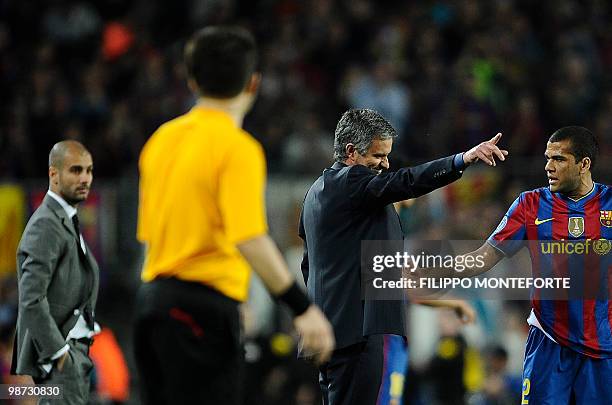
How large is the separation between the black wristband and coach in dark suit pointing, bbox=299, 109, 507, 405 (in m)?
1.76

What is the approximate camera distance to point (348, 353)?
6.63 metres

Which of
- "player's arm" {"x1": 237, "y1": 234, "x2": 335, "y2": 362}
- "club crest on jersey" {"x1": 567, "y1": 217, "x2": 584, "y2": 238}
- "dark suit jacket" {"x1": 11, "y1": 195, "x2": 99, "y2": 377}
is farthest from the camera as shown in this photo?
"club crest on jersey" {"x1": 567, "y1": 217, "x2": 584, "y2": 238}

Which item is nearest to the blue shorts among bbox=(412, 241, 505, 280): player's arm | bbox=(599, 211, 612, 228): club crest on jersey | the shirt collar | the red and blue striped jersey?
the red and blue striped jersey

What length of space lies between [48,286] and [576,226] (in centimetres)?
323

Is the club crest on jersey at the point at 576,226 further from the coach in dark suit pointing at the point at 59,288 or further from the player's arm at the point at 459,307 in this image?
the coach in dark suit pointing at the point at 59,288

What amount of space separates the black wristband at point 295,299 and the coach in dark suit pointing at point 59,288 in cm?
238

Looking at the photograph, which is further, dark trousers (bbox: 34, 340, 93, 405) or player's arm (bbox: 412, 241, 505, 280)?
player's arm (bbox: 412, 241, 505, 280)

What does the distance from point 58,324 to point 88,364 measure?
0.34 metres

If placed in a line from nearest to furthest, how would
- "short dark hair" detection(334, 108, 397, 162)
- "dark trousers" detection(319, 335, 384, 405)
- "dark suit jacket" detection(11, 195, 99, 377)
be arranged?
"dark trousers" detection(319, 335, 384, 405) → "dark suit jacket" detection(11, 195, 99, 377) → "short dark hair" detection(334, 108, 397, 162)

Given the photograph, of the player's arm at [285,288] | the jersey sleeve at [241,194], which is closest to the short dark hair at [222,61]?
the jersey sleeve at [241,194]

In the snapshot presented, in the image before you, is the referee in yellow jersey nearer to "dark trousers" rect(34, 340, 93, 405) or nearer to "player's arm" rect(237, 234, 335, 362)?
"player's arm" rect(237, 234, 335, 362)

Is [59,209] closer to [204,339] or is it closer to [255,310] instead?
[204,339]

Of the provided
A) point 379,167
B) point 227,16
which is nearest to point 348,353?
point 379,167

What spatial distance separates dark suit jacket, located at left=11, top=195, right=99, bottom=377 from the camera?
667 centimetres
